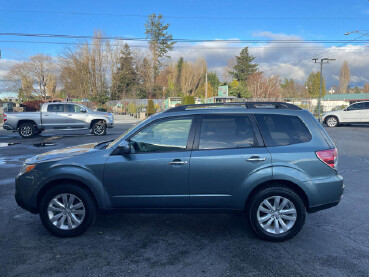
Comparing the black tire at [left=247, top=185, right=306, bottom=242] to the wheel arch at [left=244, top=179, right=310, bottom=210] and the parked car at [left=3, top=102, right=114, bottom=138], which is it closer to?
the wheel arch at [left=244, top=179, right=310, bottom=210]

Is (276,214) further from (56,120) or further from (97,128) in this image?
(56,120)

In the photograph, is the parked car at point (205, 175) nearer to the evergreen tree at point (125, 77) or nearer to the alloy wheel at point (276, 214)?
the alloy wheel at point (276, 214)

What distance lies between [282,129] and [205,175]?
3.98 feet

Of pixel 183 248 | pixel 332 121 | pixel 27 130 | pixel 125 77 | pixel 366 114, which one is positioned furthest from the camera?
pixel 125 77

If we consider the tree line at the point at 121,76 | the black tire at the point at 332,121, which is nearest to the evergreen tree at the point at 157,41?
the tree line at the point at 121,76

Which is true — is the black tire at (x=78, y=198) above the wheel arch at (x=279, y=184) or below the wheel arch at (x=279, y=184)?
below

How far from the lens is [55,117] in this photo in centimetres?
1556

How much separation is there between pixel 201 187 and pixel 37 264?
207 centimetres

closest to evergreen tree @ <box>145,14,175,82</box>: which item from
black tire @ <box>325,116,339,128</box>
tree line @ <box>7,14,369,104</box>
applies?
tree line @ <box>7,14,369,104</box>

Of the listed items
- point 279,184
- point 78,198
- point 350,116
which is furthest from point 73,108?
point 350,116

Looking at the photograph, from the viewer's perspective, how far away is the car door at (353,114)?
19.9 m

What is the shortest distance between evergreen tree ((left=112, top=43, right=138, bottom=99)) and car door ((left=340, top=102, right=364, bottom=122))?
40.2 meters

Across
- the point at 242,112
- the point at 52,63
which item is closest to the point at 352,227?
the point at 242,112

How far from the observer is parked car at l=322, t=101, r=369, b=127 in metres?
19.7
